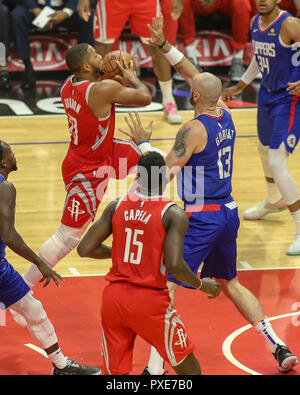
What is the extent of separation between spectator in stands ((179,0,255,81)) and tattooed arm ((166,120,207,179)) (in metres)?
7.67

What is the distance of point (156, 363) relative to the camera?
4.95 metres

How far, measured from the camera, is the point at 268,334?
5207 mm

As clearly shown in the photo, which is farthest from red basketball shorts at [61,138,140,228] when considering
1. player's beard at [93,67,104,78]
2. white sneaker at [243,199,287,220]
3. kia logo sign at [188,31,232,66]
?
kia logo sign at [188,31,232,66]

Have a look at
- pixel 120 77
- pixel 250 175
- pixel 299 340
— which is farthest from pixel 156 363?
pixel 250 175

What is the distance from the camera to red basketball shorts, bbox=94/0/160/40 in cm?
1012

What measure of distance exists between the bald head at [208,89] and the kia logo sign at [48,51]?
7977 mm

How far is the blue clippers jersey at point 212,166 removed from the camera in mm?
5129

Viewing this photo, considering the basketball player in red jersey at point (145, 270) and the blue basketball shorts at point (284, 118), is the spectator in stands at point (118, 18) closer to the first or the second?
the blue basketball shorts at point (284, 118)

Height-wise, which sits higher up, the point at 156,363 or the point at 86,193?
the point at 86,193

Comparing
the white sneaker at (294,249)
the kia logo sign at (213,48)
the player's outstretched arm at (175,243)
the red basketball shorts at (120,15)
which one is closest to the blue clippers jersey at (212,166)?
the player's outstretched arm at (175,243)

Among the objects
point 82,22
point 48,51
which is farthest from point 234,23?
point 48,51

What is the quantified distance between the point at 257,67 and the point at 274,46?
549 mm

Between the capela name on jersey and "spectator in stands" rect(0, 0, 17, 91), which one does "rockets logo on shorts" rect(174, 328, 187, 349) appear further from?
"spectator in stands" rect(0, 0, 17, 91)
